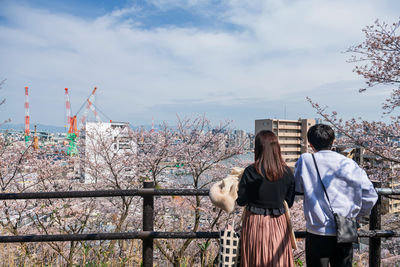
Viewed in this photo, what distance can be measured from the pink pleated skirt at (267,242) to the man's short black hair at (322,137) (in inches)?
23.6

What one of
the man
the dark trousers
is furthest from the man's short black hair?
the dark trousers

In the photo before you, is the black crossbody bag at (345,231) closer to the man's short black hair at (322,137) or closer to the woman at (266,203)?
the woman at (266,203)

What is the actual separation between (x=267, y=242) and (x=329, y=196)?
0.57m

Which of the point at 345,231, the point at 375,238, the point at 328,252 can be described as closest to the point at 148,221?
the point at 328,252

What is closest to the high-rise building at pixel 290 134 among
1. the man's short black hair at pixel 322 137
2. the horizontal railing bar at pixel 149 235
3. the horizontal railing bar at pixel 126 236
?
the horizontal railing bar at pixel 149 235

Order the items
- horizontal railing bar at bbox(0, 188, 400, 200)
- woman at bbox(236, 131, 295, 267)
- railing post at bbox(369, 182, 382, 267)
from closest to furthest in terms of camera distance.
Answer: woman at bbox(236, 131, 295, 267), horizontal railing bar at bbox(0, 188, 400, 200), railing post at bbox(369, 182, 382, 267)

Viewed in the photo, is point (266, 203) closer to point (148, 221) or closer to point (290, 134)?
point (148, 221)

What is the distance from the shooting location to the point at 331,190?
6.49ft

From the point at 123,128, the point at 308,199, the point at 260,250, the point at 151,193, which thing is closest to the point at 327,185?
the point at 308,199

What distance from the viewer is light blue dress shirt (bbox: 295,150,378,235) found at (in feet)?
6.49

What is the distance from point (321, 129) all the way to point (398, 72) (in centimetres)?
722

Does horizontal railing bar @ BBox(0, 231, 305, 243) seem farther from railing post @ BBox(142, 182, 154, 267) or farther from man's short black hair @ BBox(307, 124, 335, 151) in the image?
man's short black hair @ BBox(307, 124, 335, 151)

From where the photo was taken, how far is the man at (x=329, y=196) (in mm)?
1981

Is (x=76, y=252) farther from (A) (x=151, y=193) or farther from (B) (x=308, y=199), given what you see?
(B) (x=308, y=199)
